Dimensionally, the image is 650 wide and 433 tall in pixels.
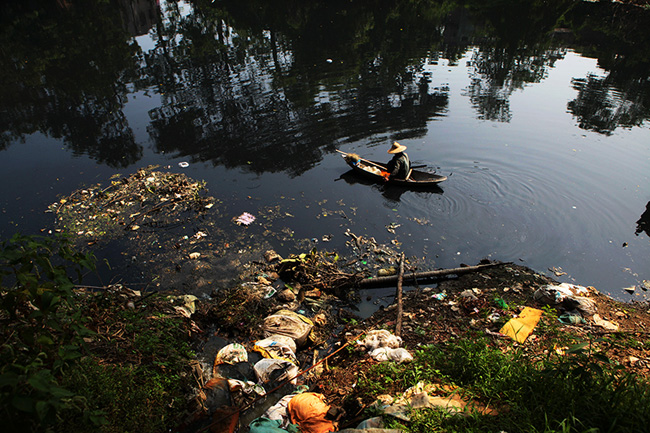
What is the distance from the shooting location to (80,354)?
2525 millimetres

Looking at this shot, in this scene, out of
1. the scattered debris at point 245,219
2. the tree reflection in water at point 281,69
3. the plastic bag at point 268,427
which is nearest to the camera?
the plastic bag at point 268,427

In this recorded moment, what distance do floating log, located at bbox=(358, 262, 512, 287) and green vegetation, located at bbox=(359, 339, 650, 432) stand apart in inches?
88.3

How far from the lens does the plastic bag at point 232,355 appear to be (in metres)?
4.21

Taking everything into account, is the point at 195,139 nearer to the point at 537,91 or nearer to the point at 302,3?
the point at 537,91

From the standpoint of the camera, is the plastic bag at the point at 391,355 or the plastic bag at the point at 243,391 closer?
the plastic bag at the point at 243,391

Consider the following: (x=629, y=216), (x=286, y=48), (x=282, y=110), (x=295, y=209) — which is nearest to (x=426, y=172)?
(x=295, y=209)

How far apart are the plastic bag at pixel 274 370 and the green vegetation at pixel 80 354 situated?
2.73 ft

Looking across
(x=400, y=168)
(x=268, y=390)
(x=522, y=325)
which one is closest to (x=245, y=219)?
(x=400, y=168)

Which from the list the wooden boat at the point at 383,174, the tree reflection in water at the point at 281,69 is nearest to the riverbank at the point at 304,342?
the wooden boat at the point at 383,174

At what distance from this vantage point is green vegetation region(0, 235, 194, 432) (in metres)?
2.14

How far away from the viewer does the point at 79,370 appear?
11.0 ft

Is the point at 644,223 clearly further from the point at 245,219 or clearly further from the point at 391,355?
the point at 245,219

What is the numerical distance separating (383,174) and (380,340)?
5407 mm

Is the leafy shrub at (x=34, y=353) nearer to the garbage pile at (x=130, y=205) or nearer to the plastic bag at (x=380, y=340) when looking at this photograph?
the plastic bag at (x=380, y=340)
